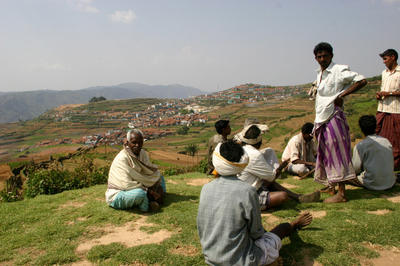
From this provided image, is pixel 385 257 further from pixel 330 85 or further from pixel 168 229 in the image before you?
pixel 168 229

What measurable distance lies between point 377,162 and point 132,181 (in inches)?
165

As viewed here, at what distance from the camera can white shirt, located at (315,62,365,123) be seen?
12.1 feet

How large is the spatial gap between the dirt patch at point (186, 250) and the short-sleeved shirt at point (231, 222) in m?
0.70

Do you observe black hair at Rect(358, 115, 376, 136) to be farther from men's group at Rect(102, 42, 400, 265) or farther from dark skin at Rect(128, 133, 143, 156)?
dark skin at Rect(128, 133, 143, 156)

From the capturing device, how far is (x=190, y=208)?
425 cm

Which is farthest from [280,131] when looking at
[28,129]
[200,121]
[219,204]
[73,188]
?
[28,129]

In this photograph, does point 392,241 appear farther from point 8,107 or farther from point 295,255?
point 8,107

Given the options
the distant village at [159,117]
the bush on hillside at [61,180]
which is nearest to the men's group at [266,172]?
the bush on hillside at [61,180]

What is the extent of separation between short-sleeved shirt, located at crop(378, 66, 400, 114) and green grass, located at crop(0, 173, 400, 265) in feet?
5.30

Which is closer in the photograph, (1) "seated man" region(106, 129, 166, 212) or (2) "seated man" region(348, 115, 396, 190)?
(1) "seated man" region(106, 129, 166, 212)

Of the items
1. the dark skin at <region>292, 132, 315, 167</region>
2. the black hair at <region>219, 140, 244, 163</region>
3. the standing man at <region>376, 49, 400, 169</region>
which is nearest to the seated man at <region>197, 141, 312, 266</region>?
the black hair at <region>219, 140, 244, 163</region>

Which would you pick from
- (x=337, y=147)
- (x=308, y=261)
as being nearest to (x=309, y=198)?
(x=337, y=147)

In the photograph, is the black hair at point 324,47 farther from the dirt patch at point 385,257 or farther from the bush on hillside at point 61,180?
the bush on hillside at point 61,180

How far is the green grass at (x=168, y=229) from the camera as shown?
2.76 metres
